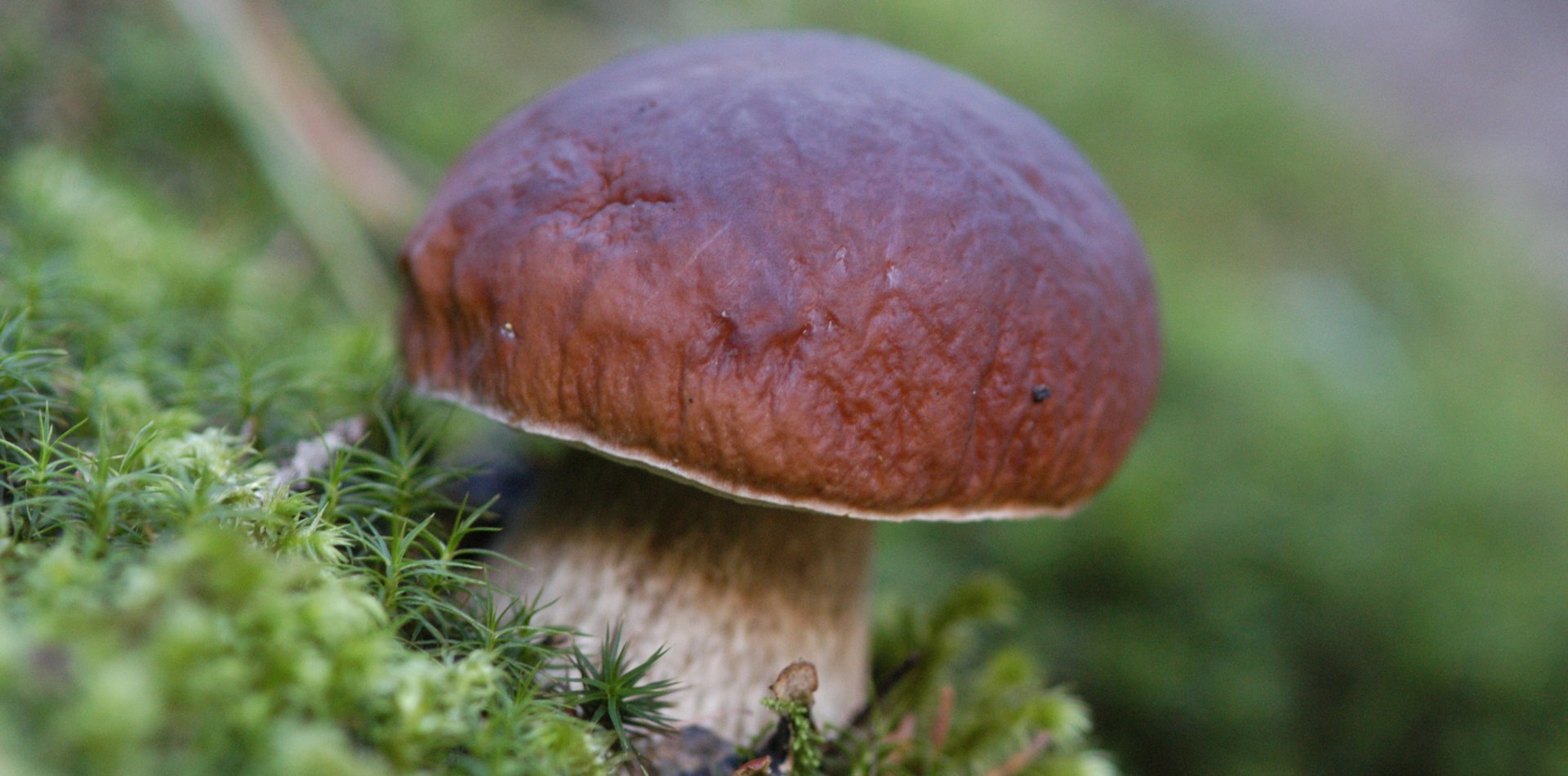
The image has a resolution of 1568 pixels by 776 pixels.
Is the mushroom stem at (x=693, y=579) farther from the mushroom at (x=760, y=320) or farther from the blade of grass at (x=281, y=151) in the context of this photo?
the blade of grass at (x=281, y=151)

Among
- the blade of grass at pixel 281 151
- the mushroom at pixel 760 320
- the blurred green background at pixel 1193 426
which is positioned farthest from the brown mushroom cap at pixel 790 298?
the blade of grass at pixel 281 151

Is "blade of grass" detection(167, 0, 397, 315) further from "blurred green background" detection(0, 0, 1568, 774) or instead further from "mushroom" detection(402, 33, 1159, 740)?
"mushroom" detection(402, 33, 1159, 740)

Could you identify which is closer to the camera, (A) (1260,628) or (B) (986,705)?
(B) (986,705)

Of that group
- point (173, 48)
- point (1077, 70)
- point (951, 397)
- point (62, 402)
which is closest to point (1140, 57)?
point (1077, 70)

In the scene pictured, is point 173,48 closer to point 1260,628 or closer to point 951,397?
point 951,397

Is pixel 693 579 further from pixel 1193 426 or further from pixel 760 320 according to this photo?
pixel 1193 426
